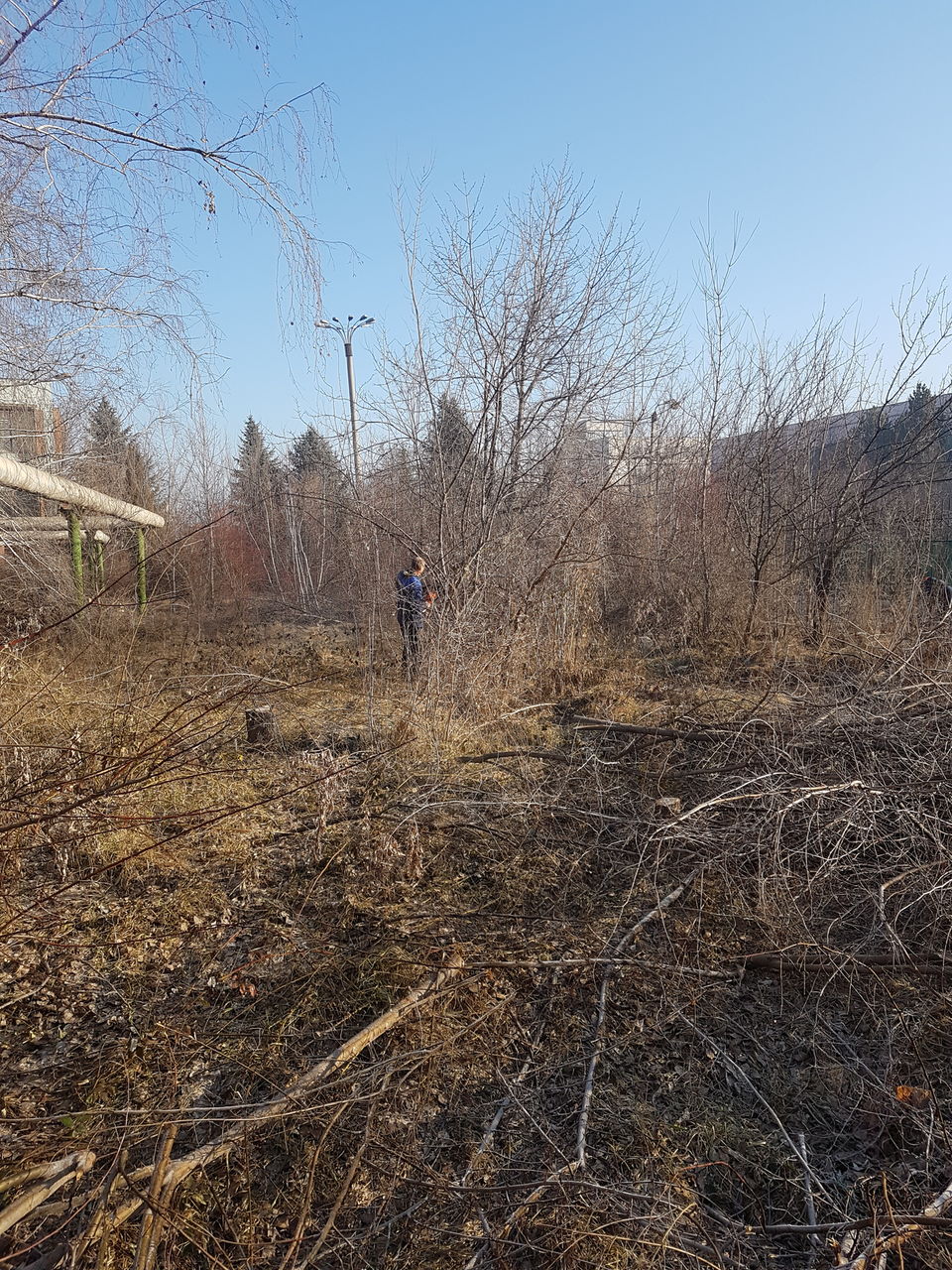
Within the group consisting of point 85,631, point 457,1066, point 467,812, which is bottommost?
point 457,1066

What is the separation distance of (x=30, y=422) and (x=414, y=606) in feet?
11.6

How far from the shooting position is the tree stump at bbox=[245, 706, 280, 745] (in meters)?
5.48

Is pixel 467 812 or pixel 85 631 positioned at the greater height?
pixel 85 631

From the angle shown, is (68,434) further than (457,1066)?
Yes

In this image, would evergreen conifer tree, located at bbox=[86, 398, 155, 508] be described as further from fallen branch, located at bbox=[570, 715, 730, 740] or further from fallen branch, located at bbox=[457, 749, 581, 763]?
fallen branch, located at bbox=[570, 715, 730, 740]

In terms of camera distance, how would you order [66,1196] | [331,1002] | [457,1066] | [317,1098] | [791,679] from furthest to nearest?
[791,679]
[331,1002]
[457,1066]
[317,1098]
[66,1196]

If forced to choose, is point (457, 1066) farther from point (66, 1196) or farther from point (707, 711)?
point (707, 711)

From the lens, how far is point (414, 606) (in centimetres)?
696

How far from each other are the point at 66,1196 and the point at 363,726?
4.41m

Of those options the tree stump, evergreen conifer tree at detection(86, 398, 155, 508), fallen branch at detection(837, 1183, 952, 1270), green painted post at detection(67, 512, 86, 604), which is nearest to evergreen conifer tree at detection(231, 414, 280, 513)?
evergreen conifer tree at detection(86, 398, 155, 508)

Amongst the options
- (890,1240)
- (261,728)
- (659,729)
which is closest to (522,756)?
(659,729)

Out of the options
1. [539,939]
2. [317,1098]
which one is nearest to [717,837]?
[539,939]

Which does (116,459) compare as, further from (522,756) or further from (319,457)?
(522,756)

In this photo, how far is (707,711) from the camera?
20.7 ft
